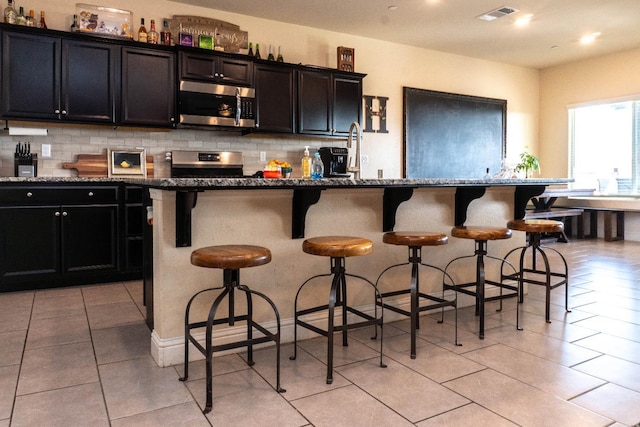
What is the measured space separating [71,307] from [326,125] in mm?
3137

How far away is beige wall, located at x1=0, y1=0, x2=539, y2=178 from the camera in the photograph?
4.35m

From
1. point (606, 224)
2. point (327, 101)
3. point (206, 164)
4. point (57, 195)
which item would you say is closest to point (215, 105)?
point (206, 164)

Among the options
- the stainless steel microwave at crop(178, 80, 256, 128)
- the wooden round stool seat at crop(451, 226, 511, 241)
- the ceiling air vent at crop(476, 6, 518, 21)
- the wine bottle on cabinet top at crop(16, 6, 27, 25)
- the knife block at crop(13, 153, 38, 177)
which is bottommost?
the wooden round stool seat at crop(451, 226, 511, 241)

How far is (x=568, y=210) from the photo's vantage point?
22.8ft

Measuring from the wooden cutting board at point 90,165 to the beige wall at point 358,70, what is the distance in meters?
0.07

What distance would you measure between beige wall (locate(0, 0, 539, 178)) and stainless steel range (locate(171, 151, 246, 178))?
5.1 inches

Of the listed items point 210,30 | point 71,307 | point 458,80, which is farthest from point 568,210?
point 71,307

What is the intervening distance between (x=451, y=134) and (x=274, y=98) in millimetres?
2968

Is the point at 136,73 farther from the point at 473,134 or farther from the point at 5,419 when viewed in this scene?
the point at 473,134

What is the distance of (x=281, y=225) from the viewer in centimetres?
256

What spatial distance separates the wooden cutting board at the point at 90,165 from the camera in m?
4.34

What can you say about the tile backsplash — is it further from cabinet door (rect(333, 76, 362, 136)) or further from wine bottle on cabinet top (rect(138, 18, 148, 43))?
wine bottle on cabinet top (rect(138, 18, 148, 43))

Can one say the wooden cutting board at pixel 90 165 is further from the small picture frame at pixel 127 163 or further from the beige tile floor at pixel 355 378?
the beige tile floor at pixel 355 378

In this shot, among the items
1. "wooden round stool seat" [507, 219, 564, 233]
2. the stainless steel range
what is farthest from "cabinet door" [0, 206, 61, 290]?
"wooden round stool seat" [507, 219, 564, 233]
